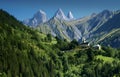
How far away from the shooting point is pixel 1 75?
180 meters

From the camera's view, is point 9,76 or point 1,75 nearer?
point 1,75

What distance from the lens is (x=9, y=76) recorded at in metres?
195

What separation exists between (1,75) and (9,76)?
1523cm
